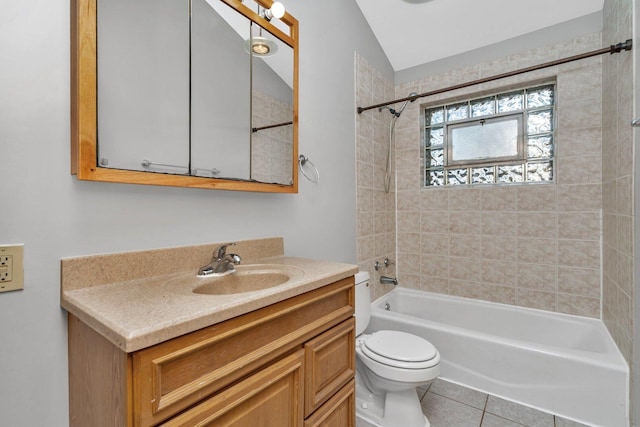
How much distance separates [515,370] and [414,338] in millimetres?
646

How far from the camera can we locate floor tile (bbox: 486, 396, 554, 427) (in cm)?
159

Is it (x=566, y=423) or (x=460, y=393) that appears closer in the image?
(x=566, y=423)

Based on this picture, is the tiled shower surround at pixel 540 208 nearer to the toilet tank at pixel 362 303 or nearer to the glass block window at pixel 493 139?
the glass block window at pixel 493 139

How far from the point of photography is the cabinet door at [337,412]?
1.06 m

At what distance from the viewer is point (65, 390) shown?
89 cm

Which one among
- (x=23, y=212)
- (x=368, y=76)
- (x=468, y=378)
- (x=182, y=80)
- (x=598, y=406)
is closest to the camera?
(x=23, y=212)

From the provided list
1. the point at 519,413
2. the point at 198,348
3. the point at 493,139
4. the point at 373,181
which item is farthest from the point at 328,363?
the point at 493,139

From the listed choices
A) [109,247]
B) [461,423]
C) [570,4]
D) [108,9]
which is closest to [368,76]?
[570,4]

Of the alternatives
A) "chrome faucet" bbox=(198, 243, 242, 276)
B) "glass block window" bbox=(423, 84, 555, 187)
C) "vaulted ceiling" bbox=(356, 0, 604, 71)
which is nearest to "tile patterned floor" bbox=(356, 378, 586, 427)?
"chrome faucet" bbox=(198, 243, 242, 276)

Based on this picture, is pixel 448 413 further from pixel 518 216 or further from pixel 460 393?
pixel 518 216

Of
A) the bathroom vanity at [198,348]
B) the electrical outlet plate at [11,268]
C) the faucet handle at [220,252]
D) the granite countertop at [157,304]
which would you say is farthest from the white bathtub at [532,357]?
the electrical outlet plate at [11,268]

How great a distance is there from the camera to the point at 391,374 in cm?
148

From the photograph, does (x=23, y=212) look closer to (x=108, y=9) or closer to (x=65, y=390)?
(x=65, y=390)

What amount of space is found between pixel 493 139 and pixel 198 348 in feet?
8.58
